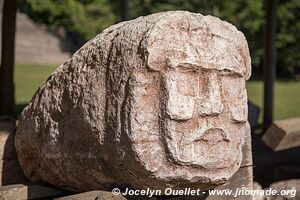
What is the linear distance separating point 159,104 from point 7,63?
4.29m

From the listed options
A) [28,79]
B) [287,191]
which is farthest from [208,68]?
[28,79]

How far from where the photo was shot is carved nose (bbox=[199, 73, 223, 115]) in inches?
130

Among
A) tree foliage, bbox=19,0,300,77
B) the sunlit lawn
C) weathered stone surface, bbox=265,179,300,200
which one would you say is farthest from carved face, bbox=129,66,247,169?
tree foliage, bbox=19,0,300,77

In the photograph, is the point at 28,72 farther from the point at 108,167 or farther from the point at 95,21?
the point at 108,167

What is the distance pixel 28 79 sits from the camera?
18266 mm

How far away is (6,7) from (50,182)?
3462 millimetres

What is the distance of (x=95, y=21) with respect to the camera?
73.7 feet

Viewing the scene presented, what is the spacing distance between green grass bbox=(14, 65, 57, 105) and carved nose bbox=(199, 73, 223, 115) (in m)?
9.54

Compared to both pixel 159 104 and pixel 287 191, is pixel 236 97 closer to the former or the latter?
pixel 159 104

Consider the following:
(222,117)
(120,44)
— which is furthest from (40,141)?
(222,117)

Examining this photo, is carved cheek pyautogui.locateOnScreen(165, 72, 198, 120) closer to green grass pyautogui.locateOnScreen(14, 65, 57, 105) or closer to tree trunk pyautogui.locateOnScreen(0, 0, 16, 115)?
tree trunk pyautogui.locateOnScreen(0, 0, 16, 115)

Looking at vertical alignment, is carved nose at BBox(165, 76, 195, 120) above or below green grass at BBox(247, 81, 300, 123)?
above

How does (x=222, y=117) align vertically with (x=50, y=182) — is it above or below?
above

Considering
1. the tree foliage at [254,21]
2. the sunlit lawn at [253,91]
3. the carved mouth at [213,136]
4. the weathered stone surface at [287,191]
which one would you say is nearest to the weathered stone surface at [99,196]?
the carved mouth at [213,136]
